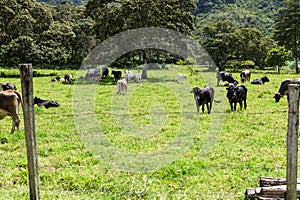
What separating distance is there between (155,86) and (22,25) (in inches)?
690

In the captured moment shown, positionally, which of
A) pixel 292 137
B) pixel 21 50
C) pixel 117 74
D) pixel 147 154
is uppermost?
pixel 21 50

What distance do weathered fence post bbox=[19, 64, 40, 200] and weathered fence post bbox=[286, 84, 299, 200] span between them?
2.74 metres

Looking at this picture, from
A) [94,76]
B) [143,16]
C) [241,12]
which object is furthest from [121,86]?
[241,12]

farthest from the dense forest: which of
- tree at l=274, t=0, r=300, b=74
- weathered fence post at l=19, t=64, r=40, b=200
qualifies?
weathered fence post at l=19, t=64, r=40, b=200

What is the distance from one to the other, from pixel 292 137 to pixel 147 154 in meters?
4.49

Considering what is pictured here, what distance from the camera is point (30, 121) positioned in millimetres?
4031

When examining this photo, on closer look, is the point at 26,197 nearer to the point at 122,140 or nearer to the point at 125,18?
the point at 122,140

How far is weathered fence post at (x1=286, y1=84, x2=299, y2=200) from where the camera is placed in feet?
11.6

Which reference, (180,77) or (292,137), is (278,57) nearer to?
(180,77)

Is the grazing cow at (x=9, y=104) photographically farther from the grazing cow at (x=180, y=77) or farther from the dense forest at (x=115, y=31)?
the dense forest at (x=115, y=31)

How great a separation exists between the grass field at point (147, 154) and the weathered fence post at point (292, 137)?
1.82m

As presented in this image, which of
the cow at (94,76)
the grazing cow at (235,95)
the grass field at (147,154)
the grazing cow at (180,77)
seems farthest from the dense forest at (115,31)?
the grass field at (147,154)

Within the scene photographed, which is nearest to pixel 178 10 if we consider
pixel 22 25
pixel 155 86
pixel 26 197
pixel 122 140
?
pixel 155 86

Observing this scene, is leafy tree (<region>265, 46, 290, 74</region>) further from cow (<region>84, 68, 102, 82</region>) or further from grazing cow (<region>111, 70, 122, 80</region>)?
cow (<region>84, 68, 102, 82</region>)
